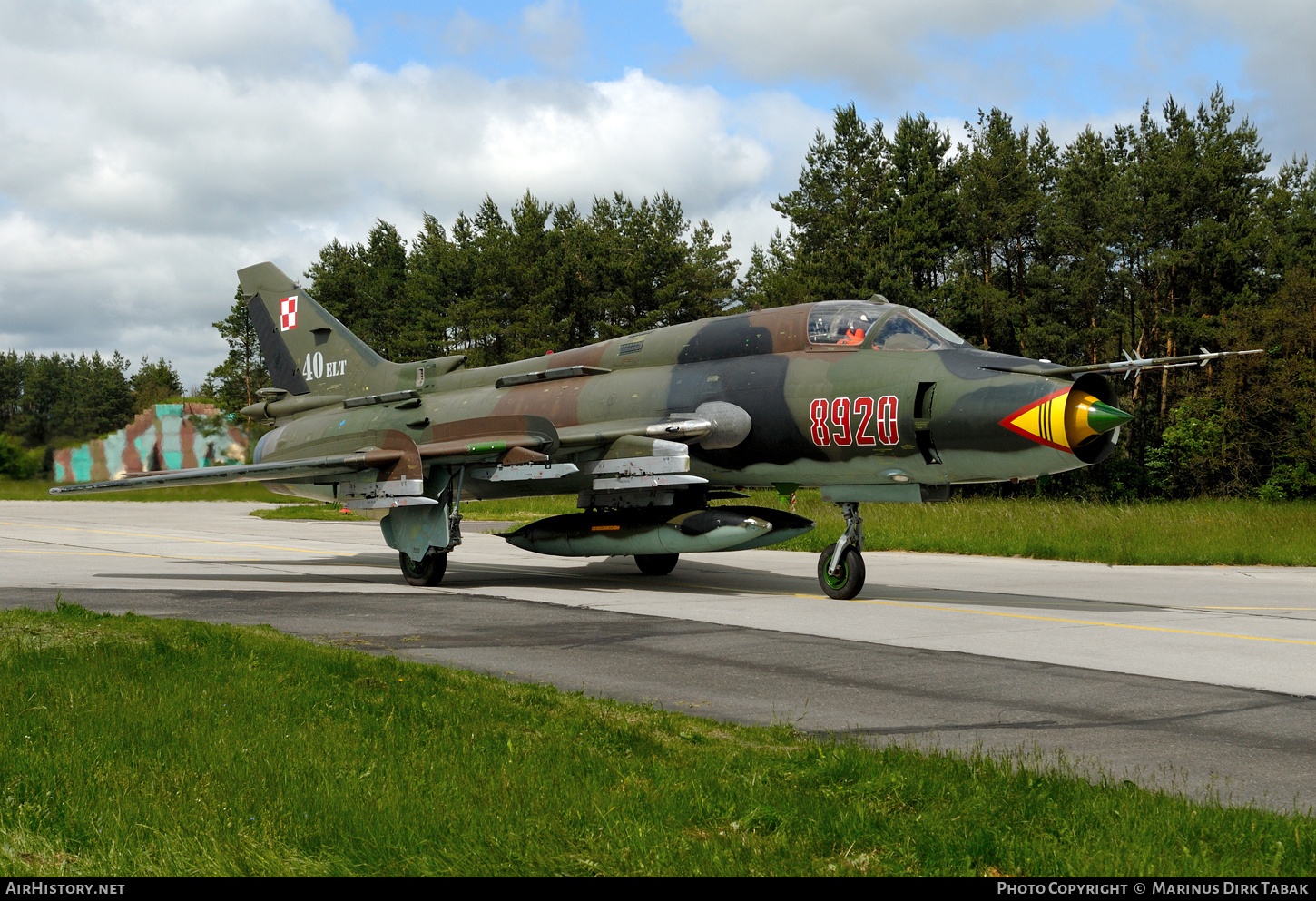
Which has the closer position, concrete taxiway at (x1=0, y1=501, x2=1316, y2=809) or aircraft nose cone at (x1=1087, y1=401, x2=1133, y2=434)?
concrete taxiway at (x1=0, y1=501, x2=1316, y2=809)

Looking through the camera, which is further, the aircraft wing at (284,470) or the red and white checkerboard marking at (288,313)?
the red and white checkerboard marking at (288,313)

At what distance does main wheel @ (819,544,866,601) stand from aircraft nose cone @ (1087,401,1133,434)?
325cm

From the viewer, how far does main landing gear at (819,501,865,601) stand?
12859 mm

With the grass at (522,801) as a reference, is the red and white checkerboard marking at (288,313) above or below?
above

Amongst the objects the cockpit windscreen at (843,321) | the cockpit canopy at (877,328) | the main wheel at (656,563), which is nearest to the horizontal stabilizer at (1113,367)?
the cockpit canopy at (877,328)

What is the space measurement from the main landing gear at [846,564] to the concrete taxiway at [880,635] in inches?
7.8

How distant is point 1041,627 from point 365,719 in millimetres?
7202

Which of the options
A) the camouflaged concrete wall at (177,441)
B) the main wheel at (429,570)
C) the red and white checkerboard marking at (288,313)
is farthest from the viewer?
the camouflaged concrete wall at (177,441)

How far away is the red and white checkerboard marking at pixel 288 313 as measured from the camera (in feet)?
65.0

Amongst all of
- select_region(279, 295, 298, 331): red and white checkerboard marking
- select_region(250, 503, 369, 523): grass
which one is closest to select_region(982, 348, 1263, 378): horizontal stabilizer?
select_region(279, 295, 298, 331): red and white checkerboard marking

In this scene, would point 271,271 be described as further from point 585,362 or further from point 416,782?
point 416,782

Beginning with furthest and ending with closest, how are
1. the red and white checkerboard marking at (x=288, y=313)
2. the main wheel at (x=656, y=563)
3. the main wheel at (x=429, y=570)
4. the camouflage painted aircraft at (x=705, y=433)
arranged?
the red and white checkerboard marking at (x=288, y=313) → the main wheel at (x=656, y=563) → the main wheel at (x=429, y=570) → the camouflage painted aircraft at (x=705, y=433)

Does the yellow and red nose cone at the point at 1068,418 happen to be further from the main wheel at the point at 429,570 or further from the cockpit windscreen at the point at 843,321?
the main wheel at the point at 429,570

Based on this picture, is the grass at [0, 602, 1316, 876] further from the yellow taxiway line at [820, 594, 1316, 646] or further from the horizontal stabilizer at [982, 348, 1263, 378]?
the horizontal stabilizer at [982, 348, 1263, 378]
